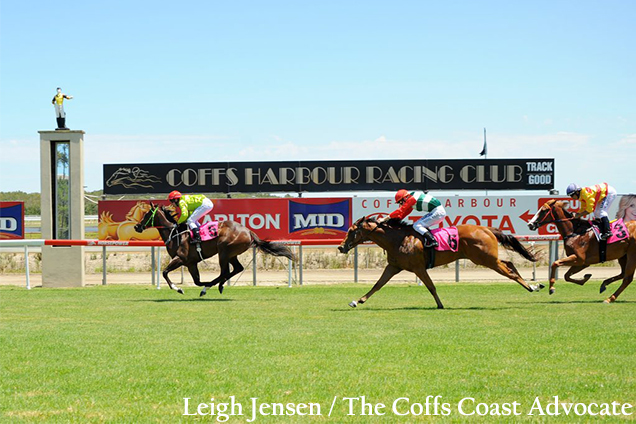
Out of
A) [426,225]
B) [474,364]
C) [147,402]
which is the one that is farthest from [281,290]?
[147,402]

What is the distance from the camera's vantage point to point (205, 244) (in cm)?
1563

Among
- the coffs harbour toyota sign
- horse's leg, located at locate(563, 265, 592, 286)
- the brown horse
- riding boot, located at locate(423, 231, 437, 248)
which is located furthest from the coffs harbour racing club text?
riding boot, located at locate(423, 231, 437, 248)

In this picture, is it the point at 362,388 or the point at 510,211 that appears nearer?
the point at 362,388

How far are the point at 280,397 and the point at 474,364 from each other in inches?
84.1

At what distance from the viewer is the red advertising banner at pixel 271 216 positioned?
2278 cm

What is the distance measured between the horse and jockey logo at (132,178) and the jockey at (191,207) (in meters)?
8.13

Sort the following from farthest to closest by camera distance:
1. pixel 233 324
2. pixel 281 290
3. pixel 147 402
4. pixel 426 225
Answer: pixel 281 290, pixel 426 225, pixel 233 324, pixel 147 402

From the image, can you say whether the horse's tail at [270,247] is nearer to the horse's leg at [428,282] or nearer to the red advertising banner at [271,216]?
the horse's leg at [428,282]

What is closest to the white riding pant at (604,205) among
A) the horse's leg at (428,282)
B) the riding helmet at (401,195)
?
the horse's leg at (428,282)

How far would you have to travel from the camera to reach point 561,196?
78.5 feet

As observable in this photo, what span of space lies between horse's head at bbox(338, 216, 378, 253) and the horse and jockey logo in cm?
1190

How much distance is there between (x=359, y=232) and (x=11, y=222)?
12539 millimetres

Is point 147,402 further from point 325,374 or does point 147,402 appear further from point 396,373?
point 396,373

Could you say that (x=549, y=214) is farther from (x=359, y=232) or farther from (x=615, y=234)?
(x=359, y=232)
